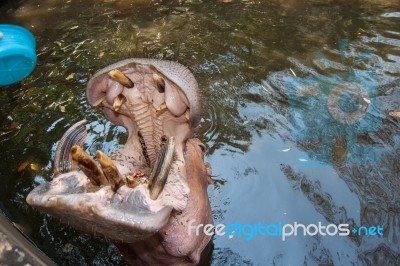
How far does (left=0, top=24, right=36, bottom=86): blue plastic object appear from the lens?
3.88 metres

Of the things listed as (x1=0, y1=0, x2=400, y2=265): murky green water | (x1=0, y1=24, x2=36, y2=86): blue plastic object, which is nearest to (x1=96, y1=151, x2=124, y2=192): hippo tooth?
(x1=0, y1=0, x2=400, y2=265): murky green water

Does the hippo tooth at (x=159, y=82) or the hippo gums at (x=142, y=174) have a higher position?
the hippo tooth at (x=159, y=82)

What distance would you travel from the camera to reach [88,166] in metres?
1.87

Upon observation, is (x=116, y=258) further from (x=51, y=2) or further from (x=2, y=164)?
(x=51, y=2)

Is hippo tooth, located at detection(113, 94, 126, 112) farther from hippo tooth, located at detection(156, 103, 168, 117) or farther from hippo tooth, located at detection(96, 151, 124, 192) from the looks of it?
hippo tooth, located at detection(96, 151, 124, 192)

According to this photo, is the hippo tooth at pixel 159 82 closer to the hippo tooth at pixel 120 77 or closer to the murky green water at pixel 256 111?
the hippo tooth at pixel 120 77

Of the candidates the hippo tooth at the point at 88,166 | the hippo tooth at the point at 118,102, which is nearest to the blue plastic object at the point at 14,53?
the hippo tooth at the point at 118,102

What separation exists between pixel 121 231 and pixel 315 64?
3238 mm

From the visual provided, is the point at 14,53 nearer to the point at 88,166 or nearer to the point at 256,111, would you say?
the point at 256,111

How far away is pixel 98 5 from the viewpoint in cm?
644

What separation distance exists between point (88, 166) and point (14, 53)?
2408 mm

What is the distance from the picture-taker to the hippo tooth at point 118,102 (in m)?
2.33

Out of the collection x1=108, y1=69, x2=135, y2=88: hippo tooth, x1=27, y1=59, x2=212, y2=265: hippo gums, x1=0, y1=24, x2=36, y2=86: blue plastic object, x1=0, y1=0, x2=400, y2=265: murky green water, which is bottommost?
x1=0, y1=0, x2=400, y2=265: murky green water

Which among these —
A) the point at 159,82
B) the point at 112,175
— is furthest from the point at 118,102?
the point at 112,175
